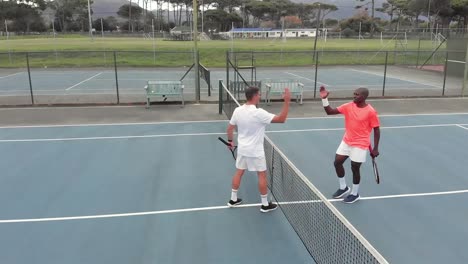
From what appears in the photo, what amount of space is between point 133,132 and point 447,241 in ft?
28.8

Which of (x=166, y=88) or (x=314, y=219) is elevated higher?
(x=166, y=88)

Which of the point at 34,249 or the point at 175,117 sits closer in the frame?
the point at 34,249

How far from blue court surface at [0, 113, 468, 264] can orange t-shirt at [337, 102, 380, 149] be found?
1182 mm

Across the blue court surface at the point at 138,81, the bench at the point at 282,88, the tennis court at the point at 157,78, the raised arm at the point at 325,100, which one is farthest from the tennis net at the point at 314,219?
the blue court surface at the point at 138,81

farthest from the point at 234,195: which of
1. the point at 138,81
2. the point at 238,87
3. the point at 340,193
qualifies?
the point at 138,81

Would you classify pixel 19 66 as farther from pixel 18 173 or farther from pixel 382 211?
pixel 382 211

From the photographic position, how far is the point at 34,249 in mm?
5465

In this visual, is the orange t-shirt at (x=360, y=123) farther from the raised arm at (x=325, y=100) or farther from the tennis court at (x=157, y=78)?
the tennis court at (x=157, y=78)

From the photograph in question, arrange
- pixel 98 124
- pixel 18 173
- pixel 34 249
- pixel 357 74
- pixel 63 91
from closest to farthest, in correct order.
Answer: pixel 34 249, pixel 18 173, pixel 98 124, pixel 63 91, pixel 357 74

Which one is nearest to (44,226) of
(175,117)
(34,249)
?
(34,249)

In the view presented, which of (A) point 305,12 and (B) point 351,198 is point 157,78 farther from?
(A) point 305,12

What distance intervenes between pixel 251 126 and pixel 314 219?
5.35 feet

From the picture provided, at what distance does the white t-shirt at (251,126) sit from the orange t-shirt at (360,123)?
1.45 meters

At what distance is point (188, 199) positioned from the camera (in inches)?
278
